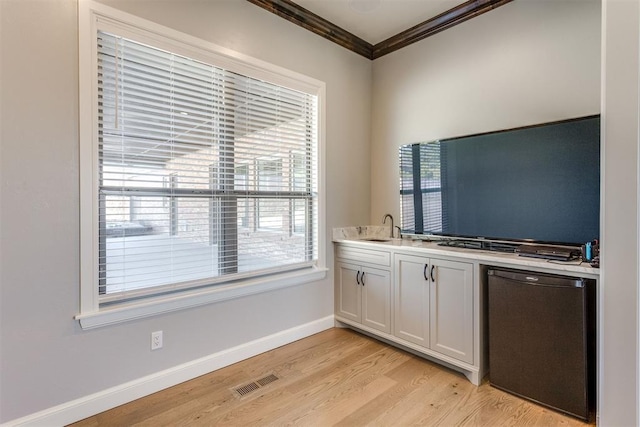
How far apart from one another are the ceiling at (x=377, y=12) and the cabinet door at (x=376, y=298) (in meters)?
2.29

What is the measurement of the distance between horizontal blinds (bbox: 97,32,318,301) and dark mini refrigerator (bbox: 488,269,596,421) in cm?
163

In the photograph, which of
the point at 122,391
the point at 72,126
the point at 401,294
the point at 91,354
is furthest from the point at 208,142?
the point at 401,294

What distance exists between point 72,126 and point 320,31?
2221mm

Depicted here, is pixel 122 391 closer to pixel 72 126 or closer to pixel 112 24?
pixel 72 126

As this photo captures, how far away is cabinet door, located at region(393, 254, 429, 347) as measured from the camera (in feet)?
8.20

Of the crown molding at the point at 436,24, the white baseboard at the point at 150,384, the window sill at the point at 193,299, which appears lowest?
the white baseboard at the point at 150,384

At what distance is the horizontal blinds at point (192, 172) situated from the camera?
6.55 ft

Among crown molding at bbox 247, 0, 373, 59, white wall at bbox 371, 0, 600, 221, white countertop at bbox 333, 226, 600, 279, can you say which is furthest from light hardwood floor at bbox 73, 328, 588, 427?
crown molding at bbox 247, 0, 373, 59

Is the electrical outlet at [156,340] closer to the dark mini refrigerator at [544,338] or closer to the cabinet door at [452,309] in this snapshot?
the cabinet door at [452,309]

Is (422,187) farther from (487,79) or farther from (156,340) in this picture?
(156,340)

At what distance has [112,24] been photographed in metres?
1.93

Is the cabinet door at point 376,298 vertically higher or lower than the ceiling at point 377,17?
lower

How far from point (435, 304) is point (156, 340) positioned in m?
1.99

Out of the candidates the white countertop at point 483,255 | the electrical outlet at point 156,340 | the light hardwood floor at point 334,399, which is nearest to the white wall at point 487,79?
the white countertop at point 483,255
